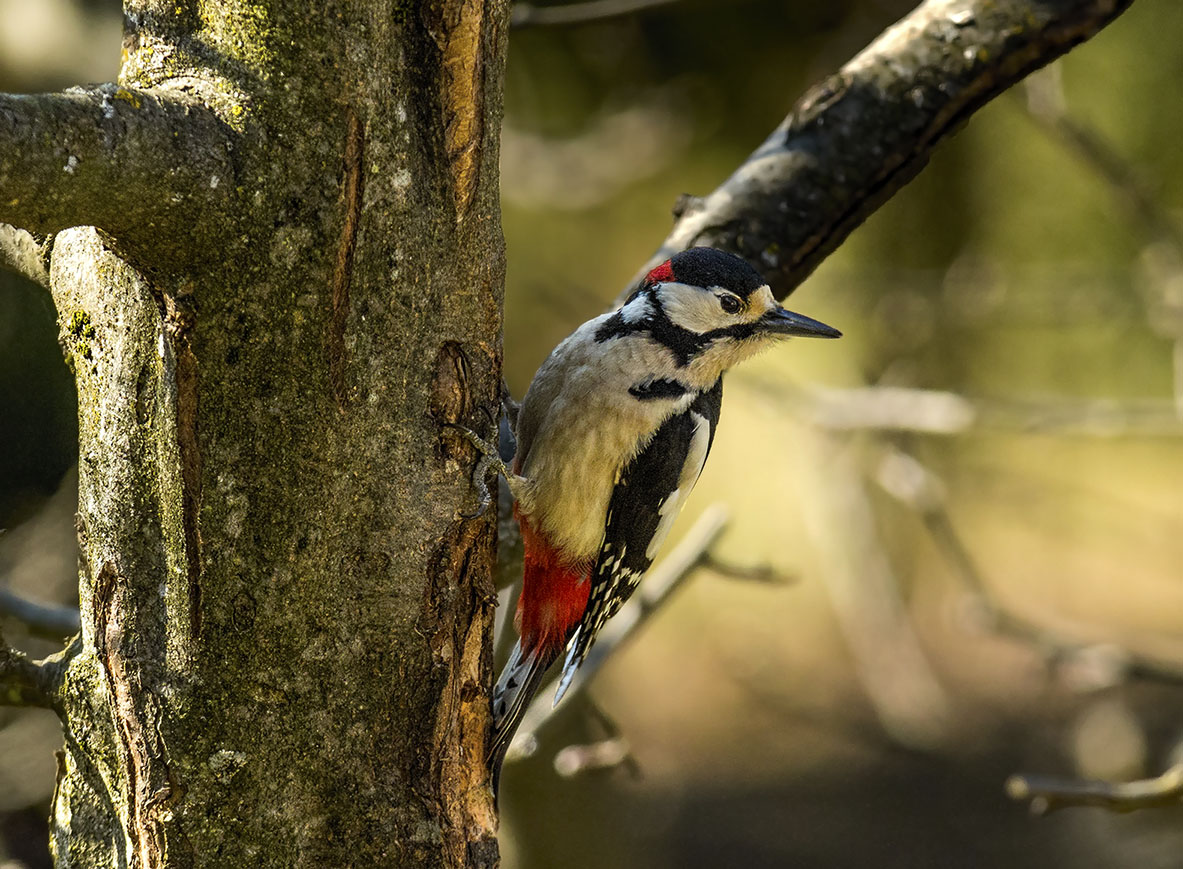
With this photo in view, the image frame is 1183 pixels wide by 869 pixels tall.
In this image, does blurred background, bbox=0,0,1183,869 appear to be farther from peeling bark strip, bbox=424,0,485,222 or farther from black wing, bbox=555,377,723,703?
peeling bark strip, bbox=424,0,485,222

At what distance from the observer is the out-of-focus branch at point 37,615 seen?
1.97 meters

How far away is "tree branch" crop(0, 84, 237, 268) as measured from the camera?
110cm

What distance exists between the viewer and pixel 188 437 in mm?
1318

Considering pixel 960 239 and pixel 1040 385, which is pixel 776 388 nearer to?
pixel 960 239

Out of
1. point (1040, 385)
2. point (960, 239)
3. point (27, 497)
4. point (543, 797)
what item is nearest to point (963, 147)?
point (960, 239)

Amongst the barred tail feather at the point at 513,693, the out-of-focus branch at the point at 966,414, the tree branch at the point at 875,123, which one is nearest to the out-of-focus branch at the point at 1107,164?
the out-of-focus branch at the point at 966,414

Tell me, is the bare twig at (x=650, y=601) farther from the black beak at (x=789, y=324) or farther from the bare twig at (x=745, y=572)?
the black beak at (x=789, y=324)

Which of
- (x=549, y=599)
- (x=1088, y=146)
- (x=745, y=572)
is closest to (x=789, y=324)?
(x=745, y=572)

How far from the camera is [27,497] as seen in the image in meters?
2.10

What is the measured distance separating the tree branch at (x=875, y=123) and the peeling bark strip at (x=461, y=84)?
3.06 ft

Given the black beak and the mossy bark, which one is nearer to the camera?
the mossy bark

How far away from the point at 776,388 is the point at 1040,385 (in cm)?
411

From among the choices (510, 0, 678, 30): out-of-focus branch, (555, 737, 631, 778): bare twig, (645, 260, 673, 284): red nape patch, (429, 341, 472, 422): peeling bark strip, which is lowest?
(555, 737, 631, 778): bare twig

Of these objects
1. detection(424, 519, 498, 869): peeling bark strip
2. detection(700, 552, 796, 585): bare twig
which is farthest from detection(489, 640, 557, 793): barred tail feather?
detection(700, 552, 796, 585): bare twig
